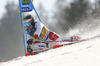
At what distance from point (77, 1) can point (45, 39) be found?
18968 millimetres

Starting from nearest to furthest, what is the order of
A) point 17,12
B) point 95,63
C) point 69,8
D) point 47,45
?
point 95,63 → point 47,45 → point 69,8 → point 17,12

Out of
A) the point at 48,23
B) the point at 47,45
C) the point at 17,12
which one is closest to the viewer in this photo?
the point at 47,45

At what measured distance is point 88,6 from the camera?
86.2ft

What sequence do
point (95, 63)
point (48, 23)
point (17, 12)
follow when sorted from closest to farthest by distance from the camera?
1. point (95, 63)
2. point (48, 23)
3. point (17, 12)

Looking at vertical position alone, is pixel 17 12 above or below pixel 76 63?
above

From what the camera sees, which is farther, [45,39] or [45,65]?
[45,39]

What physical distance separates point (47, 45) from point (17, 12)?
25.3m

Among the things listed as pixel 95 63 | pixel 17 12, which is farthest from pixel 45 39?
pixel 17 12

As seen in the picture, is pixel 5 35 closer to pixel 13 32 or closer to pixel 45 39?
pixel 13 32

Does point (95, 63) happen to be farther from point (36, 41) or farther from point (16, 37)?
point (16, 37)

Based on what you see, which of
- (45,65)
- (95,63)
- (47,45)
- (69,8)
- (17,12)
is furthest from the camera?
(17,12)

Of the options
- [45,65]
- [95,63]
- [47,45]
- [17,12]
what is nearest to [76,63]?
[95,63]

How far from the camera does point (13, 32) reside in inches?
1347

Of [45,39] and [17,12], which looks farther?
[17,12]
